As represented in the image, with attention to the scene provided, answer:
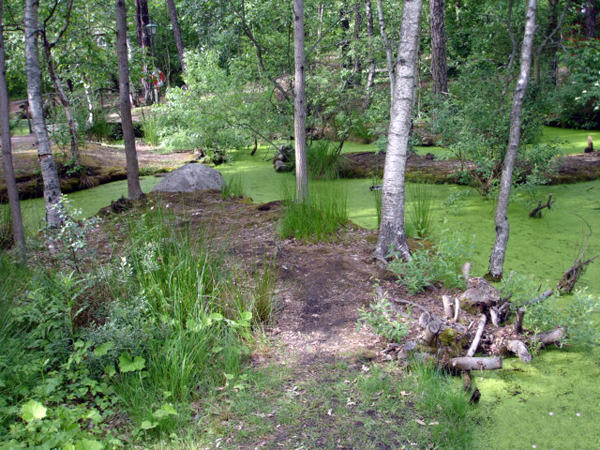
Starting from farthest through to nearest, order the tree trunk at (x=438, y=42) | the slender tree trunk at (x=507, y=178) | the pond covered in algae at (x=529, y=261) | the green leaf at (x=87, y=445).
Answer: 1. the tree trunk at (x=438, y=42)
2. the slender tree trunk at (x=507, y=178)
3. the pond covered in algae at (x=529, y=261)
4. the green leaf at (x=87, y=445)

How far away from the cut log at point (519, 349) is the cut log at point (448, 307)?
1.29ft

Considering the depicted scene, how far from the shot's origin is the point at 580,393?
272 cm

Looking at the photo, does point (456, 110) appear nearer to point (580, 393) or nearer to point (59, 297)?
point (580, 393)

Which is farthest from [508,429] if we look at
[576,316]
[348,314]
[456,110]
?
[456,110]

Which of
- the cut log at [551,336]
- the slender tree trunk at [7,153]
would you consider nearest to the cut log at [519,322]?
the cut log at [551,336]

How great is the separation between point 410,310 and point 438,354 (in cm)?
52

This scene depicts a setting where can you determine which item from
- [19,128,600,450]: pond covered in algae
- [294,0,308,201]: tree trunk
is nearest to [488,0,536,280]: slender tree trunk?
[19,128,600,450]: pond covered in algae

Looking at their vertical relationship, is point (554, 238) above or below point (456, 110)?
below

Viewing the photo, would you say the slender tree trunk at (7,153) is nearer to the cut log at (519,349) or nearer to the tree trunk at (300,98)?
the tree trunk at (300,98)

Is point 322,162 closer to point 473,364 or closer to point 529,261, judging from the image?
point 529,261

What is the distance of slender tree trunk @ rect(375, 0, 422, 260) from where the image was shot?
386 centimetres

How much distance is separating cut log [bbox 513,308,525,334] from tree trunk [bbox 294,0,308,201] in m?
2.45

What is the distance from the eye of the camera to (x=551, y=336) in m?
3.14

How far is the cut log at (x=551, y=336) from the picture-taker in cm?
310
